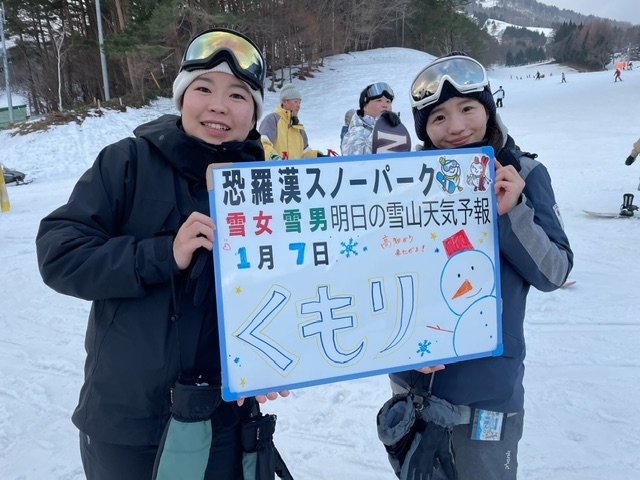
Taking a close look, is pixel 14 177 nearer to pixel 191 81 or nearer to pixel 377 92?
pixel 377 92

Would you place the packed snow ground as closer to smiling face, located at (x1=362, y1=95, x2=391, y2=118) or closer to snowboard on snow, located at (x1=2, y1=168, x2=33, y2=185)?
smiling face, located at (x1=362, y1=95, x2=391, y2=118)

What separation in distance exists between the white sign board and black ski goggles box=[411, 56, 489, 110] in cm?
32

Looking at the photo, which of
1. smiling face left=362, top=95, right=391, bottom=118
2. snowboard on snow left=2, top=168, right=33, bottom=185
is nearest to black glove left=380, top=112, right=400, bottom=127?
smiling face left=362, top=95, right=391, bottom=118

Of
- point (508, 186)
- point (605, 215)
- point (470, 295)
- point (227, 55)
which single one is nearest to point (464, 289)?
point (470, 295)

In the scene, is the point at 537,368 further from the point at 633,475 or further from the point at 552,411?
the point at 633,475

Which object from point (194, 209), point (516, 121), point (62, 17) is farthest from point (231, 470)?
point (62, 17)

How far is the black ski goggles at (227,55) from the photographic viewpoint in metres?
1.68

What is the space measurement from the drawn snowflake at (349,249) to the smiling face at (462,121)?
64 centimetres

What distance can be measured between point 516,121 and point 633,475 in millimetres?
19231

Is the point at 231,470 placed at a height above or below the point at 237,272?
below

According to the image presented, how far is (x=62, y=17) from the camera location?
30938 mm

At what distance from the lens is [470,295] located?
1.70 metres

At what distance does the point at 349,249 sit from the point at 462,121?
0.73 metres

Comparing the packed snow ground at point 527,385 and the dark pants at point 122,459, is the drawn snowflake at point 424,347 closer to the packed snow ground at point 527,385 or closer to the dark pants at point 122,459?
the dark pants at point 122,459
